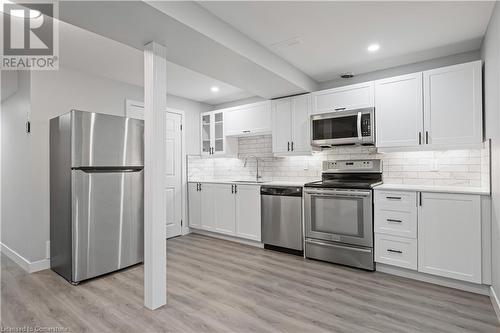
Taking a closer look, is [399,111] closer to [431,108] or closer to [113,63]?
[431,108]

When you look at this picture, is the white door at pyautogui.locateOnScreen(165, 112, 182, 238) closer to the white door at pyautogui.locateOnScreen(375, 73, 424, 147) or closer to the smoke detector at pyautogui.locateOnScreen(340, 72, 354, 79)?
the smoke detector at pyautogui.locateOnScreen(340, 72, 354, 79)

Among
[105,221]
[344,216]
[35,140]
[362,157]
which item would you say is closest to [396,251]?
[344,216]

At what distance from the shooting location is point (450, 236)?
2.63 m

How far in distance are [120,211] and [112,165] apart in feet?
1.74

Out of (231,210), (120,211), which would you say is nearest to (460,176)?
(231,210)

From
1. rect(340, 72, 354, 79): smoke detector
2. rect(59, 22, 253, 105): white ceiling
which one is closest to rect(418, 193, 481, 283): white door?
rect(340, 72, 354, 79): smoke detector

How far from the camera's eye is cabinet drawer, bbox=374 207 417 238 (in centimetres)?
284

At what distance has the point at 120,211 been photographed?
3064 millimetres

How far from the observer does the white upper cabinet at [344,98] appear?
11.1 ft

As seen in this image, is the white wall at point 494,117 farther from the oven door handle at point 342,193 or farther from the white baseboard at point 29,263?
the white baseboard at point 29,263

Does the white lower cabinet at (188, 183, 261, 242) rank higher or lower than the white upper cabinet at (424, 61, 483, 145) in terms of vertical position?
lower

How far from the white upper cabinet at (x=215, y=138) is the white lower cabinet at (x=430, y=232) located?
2696 mm

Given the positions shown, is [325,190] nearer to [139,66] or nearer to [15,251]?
[139,66]

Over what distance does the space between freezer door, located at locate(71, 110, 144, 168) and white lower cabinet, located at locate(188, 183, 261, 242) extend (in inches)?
61.0
